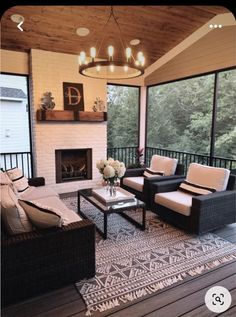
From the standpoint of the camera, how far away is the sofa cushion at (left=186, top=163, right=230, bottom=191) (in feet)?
10.8

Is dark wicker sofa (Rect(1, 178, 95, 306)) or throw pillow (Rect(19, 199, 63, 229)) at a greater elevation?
throw pillow (Rect(19, 199, 63, 229))

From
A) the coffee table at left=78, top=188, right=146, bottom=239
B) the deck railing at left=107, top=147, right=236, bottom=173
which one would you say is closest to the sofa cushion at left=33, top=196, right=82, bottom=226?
the coffee table at left=78, top=188, right=146, bottom=239

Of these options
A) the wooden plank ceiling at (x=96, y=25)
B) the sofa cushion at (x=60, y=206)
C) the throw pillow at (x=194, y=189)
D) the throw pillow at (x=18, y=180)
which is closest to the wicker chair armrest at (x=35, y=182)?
the throw pillow at (x=18, y=180)

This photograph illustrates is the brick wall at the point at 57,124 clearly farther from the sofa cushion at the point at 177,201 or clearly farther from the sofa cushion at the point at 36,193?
the sofa cushion at the point at 177,201

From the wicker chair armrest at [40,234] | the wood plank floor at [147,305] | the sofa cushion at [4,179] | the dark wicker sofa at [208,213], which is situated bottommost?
the wood plank floor at [147,305]

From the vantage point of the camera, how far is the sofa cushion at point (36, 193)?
334 centimetres

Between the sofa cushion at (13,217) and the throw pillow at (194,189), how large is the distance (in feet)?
7.63

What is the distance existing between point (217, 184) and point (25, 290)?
104 inches

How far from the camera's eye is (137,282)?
7.21 feet

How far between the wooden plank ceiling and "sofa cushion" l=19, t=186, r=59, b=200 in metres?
2.66

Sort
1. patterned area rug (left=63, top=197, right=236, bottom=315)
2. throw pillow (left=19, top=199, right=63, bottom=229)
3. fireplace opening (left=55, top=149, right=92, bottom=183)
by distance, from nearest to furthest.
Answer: throw pillow (left=19, top=199, right=63, bottom=229), patterned area rug (left=63, top=197, right=236, bottom=315), fireplace opening (left=55, top=149, right=92, bottom=183)

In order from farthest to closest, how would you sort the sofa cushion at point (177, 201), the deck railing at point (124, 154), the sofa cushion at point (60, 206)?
the deck railing at point (124, 154), the sofa cushion at point (177, 201), the sofa cushion at point (60, 206)

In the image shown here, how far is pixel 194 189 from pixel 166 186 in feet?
1.40

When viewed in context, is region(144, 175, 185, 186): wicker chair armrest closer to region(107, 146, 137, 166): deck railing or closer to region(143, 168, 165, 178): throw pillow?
region(143, 168, 165, 178): throw pillow
